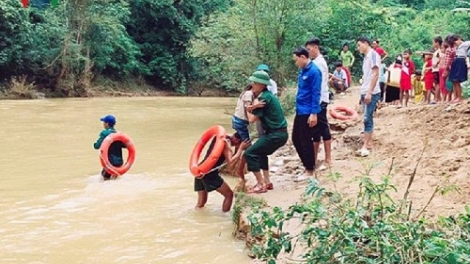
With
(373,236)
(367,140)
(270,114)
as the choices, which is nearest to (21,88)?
(367,140)

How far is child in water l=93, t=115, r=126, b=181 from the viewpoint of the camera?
31.3 feet

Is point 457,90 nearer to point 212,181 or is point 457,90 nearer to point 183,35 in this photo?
point 212,181

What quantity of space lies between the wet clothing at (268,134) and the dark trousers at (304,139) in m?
0.26

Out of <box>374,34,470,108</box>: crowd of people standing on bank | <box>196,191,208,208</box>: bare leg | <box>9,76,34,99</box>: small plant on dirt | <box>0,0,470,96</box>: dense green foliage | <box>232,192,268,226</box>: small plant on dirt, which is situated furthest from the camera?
<box>9,76,34,99</box>: small plant on dirt

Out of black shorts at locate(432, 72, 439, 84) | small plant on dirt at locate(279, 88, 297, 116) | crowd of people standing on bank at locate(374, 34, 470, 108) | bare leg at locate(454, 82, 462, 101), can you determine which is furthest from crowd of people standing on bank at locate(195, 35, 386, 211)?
small plant on dirt at locate(279, 88, 297, 116)

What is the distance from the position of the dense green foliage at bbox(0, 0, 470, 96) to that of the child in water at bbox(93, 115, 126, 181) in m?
10.1

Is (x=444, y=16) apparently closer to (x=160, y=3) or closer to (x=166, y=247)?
(x=160, y=3)

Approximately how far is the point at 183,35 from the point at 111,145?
89.8ft

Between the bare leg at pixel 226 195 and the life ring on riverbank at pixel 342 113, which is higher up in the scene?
the life ring on riverbank at pixel 342 113

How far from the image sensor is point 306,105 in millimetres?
7020

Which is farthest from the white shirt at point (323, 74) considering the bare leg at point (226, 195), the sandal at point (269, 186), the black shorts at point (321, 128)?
the bare leg at point (226, 195)

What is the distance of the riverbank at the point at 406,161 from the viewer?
18.7 feet

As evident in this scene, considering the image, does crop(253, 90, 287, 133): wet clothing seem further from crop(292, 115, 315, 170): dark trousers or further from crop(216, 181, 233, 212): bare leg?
crop(216, 181, 233, 212): bare leg

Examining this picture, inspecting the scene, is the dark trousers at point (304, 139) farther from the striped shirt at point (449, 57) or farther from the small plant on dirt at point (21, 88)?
the small plant on dirt at point (21, 88)
